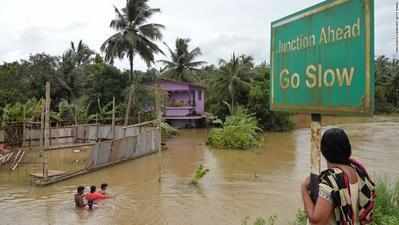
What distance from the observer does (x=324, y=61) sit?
208 cm

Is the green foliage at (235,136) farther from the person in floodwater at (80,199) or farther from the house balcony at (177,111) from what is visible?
the person in floodwater at (80,199)

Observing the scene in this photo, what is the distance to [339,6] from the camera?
2016 millimetres

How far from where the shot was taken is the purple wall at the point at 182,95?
29.9 metres

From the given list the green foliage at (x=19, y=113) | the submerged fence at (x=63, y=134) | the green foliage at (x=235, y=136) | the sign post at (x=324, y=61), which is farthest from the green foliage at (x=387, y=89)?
the sign post at (x=324, y=61)

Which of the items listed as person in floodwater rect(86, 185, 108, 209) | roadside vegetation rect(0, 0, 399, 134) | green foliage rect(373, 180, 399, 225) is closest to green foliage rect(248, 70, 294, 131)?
roadside vegetation rect(0, 0, 399, 134)

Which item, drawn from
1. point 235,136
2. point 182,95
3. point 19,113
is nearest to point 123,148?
point 235,136

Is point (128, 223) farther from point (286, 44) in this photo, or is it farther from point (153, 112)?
point (153, 112)

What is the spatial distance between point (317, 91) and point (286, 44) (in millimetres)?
429

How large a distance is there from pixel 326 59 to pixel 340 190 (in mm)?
707

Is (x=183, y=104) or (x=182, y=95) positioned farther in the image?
(x=182, y=95)

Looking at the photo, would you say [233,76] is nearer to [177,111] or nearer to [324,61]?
[177,111]

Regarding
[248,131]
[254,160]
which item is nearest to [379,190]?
[254,160]

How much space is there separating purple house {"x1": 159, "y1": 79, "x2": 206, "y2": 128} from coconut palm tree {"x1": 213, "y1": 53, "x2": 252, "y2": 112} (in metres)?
2.91

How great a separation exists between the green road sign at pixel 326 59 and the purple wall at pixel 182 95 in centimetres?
2732
